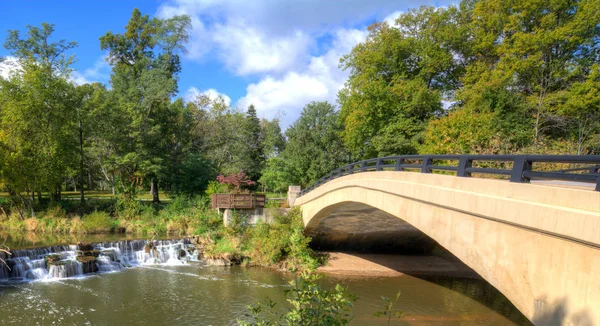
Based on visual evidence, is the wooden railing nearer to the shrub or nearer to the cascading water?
the cascading water

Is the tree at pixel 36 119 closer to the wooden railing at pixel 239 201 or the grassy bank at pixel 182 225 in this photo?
the grassy bank at pixel 182 225

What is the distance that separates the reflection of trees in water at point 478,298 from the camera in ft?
39.9

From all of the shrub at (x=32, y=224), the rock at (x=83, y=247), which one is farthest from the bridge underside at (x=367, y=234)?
the shrub at (x=32, y=224)

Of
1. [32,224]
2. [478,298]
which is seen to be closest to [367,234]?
[478,298]

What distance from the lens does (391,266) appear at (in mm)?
18375

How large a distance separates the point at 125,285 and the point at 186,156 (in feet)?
68.0

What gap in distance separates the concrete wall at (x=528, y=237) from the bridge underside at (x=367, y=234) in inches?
325

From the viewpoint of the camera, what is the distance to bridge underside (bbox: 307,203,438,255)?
16.1 metres

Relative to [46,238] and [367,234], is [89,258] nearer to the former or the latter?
[46,238]

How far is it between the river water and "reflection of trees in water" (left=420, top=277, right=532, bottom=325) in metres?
0.04

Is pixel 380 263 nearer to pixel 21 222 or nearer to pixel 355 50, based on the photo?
pixel 355 50

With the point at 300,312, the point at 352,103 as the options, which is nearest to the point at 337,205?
the point at 300,312

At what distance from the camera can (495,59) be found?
2439 centimetres

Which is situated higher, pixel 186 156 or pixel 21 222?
pixel 186 156
